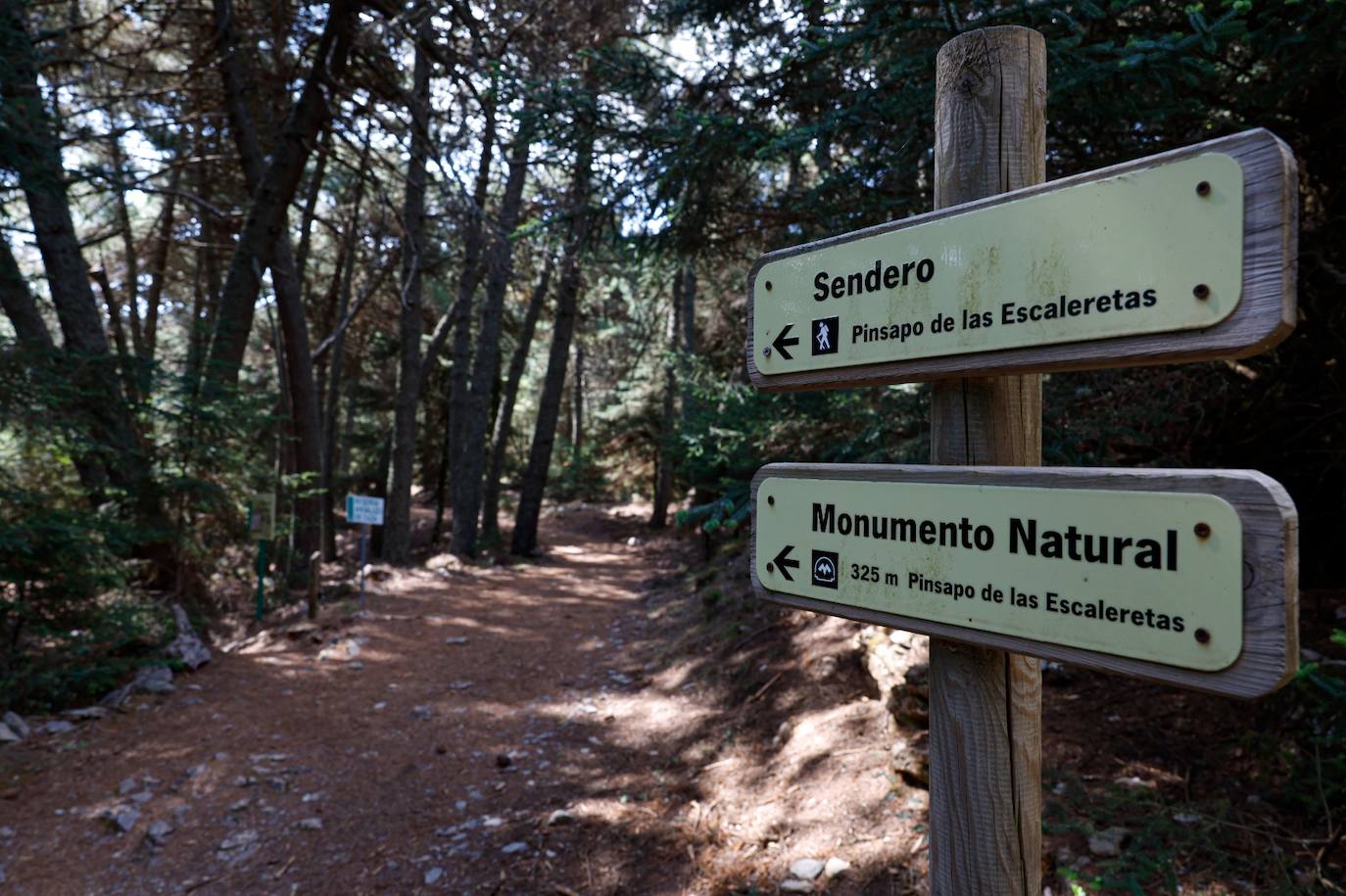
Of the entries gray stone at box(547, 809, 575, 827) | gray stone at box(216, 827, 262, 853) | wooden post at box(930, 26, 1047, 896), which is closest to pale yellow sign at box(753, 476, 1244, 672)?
wooden post at box(930, 26, 1047, 896)

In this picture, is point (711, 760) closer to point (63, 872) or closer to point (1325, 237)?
point (63, 872)

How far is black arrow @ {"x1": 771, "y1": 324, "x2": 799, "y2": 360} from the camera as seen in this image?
176 cm

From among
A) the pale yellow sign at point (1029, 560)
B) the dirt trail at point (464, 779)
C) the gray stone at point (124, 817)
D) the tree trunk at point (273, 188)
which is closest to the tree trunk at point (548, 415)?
the tree trunk at point (273, 188)

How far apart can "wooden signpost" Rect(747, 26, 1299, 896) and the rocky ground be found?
5.37 ft

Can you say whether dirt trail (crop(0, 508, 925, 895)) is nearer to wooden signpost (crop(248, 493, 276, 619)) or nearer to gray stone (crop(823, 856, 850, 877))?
gray stone (crop(823, 856, 850, 877))

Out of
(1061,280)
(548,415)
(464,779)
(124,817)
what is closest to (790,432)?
(464,779)

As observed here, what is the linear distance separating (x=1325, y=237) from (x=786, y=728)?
4065mm

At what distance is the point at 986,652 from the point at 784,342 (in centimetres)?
80

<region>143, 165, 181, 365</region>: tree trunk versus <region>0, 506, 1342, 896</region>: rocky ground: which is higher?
<region>143, 165, 181, 365</region>: tree trunk

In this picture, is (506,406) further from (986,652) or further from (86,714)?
(986,652)

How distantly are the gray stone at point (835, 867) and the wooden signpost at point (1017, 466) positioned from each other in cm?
205

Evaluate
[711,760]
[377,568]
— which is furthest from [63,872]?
[377,568]

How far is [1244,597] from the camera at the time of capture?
1096mm

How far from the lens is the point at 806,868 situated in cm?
345
